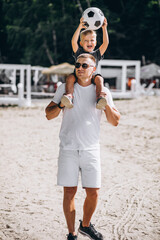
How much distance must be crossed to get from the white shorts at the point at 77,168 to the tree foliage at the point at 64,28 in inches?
1255

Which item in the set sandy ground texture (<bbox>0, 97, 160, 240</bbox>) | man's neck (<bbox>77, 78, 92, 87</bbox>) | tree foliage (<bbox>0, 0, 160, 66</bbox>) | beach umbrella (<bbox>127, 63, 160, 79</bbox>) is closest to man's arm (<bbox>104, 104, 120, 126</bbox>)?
man's neck (<bbox>77, 78, 92, 87</bbox>)

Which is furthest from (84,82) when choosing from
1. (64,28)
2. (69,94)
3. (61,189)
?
(64,28)

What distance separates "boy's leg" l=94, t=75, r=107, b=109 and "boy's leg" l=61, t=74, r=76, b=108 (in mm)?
226

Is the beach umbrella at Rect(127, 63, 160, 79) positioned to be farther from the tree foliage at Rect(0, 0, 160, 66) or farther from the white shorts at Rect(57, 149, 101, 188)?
the white shorts at Rect(57, 149, 101, 188)

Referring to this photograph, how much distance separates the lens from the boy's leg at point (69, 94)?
288 centimetres

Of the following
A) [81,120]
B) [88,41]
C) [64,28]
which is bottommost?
[81,120]

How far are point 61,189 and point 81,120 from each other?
2.44 metres

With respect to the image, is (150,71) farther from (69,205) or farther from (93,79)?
(69,205)

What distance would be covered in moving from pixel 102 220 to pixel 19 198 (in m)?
1.35

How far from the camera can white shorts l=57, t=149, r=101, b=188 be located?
3.11 m

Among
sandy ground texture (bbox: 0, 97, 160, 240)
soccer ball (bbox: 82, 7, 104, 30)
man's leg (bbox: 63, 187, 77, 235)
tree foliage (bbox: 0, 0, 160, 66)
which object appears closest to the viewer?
man's leg (bbox: 63, 187, 77, 235)

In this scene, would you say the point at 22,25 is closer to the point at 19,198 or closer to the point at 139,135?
the point at 139,135

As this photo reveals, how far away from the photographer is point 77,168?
10.3 ft

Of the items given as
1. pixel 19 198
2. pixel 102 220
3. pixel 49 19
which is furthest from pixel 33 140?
pixel 49 19
